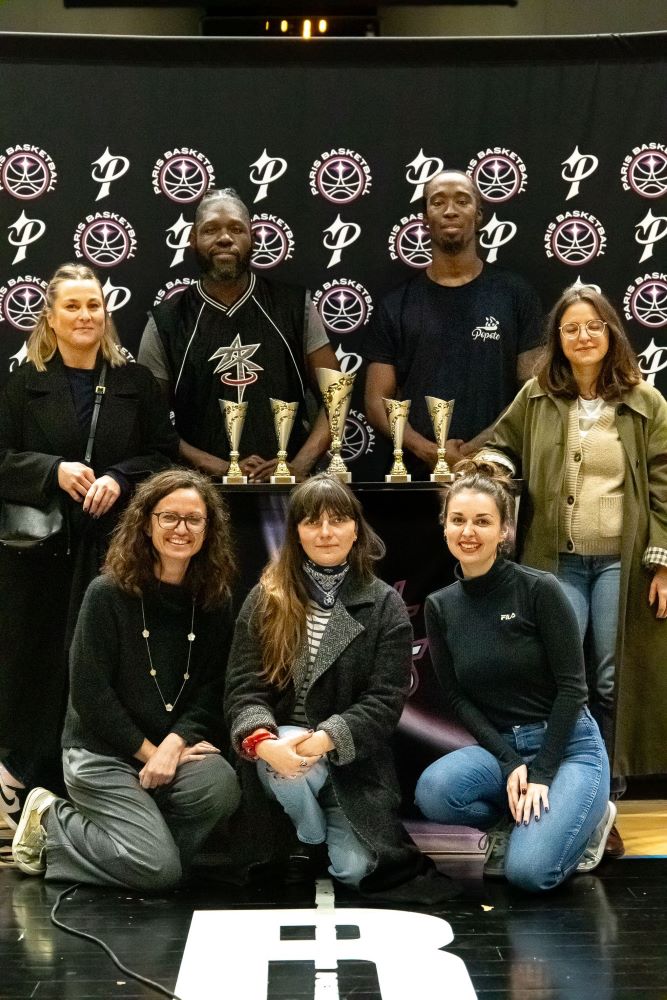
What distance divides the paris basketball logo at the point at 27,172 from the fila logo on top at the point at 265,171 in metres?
0.69

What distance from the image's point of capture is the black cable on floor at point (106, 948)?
2.73 meters

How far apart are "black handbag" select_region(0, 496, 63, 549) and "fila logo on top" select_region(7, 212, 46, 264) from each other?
115cm

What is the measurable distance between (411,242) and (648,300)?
847mm

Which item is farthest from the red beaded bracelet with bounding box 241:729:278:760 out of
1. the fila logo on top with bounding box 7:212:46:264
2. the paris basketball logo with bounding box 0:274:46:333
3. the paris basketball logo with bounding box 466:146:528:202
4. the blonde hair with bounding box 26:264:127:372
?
the paris basketball logo with bounding box 466:146:528:202

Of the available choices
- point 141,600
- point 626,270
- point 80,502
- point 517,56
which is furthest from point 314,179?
point 141,600

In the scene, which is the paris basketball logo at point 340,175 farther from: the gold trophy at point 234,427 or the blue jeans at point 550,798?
the blue jeans at point 550,798

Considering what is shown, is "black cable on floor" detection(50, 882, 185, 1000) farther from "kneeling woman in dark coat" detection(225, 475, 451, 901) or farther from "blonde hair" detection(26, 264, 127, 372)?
"blonde hair" detection(26, 264, 127, 372)

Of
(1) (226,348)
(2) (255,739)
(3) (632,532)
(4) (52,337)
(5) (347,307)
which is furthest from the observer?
(5) (347,307)

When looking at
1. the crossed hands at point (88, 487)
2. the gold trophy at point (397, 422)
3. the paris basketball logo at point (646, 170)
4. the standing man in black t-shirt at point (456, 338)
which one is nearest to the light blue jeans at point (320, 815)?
the crossed hands at point (88, 487)

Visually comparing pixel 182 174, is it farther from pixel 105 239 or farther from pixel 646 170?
pixel 646 170

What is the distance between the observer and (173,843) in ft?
11.3

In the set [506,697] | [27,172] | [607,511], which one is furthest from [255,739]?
[27,172]

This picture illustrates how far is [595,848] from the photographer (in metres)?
3.57

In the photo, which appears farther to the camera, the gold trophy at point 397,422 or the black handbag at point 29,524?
the gold trophy at point 397,422
